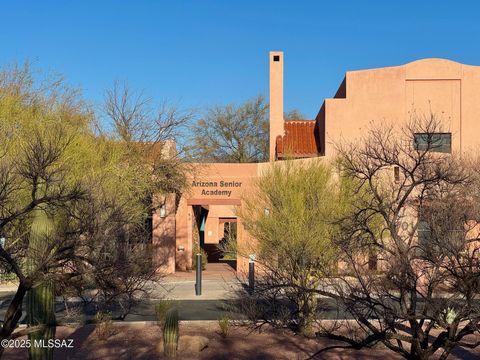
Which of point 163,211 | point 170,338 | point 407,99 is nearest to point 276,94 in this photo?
point 407,99

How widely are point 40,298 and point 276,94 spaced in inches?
886

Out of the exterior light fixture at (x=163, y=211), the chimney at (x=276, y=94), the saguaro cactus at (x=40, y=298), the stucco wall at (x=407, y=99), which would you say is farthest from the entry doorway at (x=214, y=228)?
the saguaro cactus at (x=40, y=298)

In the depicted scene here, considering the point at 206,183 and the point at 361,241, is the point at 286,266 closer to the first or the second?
the point at 361,241

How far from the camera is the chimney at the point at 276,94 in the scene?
28844mm

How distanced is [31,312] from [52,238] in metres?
1.17

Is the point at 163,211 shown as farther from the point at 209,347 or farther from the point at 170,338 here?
the point at 170,338

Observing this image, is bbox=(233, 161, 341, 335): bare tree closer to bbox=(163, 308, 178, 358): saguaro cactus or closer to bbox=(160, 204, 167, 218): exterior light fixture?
bbox=(163, 308, 178, 358): saguaro cactus

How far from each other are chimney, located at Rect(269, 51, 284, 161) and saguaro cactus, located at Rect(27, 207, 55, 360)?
21344mm

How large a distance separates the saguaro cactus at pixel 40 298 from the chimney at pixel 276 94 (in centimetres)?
2134

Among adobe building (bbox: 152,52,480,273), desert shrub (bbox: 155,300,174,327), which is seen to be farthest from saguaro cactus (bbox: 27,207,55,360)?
adobe building (bbox: 152,52,480,273)

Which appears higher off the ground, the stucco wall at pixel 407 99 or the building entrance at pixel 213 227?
the stucco wall at pixel 407 99

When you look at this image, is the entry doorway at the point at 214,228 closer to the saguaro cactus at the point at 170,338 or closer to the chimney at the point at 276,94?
the chimney at the point at 276,94

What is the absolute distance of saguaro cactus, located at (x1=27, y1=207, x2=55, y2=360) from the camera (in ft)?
24.4

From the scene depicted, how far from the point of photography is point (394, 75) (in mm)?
24734
